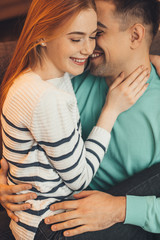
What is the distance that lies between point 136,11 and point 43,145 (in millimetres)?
695

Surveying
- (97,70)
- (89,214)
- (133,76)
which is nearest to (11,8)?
(97,70)

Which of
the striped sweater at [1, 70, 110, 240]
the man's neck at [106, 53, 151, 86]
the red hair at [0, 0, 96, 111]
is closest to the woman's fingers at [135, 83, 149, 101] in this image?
the man's neck at [106, 53, 151, 86]

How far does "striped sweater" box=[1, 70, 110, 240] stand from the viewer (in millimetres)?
824

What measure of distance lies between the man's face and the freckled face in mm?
172

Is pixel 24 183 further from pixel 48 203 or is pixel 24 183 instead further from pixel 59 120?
pixel 59 120

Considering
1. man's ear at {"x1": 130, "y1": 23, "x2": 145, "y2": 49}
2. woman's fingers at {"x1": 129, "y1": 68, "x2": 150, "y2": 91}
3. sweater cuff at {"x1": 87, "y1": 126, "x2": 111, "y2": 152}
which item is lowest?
sweater cuff at {"x1": 87, "y1": 126, "x2": 111, "y2": 152}

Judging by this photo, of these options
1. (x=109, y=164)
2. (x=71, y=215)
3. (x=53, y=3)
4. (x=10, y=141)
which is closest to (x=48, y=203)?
(x=71, y=215)

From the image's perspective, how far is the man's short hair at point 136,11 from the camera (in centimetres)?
112

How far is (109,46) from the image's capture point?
1157 millimetres

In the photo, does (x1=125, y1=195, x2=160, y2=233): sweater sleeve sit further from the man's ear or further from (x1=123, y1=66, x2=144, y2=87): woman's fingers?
the man's ear

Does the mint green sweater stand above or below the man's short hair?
below

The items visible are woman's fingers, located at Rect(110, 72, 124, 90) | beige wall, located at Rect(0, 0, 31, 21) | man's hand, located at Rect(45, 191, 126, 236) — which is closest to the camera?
man's hand, located at Rect(45, 191, 126, 236)

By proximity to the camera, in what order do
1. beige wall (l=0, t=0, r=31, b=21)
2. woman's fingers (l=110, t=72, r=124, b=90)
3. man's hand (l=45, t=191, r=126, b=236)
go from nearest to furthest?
man's hand (l=45, t=191, r=126, b=236) < woman's fingers (l=110, t=72, r=124, b=90) < beige wall (l=0, t=0, r=31, b=21)

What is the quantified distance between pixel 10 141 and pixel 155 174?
53cm
